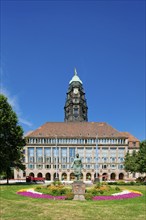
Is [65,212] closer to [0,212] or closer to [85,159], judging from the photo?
[0,212]

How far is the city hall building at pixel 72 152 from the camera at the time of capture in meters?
90.7

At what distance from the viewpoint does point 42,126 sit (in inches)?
3735

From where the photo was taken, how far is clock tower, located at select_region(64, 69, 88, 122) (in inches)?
5000

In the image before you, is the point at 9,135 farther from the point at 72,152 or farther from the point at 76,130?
the point at 76,130

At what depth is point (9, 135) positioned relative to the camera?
4925cm

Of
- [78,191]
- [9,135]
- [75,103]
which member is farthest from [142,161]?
[75,103]

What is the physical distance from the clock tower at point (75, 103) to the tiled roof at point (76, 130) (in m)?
28.5

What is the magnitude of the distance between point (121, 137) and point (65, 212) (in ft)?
251

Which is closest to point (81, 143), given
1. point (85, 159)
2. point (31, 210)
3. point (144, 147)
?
point (85, 159)

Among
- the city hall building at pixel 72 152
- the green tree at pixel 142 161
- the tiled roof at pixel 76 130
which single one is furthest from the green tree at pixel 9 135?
the tiled roof at pixel 76 130

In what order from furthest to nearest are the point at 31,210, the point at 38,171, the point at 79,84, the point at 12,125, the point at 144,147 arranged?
the point at 79,84 < the point at 38,171 < the point at 144,147 < the point at 12,125 < the point at 31,210

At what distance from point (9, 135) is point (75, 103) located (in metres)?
80.7

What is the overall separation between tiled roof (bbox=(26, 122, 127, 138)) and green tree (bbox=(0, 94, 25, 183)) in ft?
134

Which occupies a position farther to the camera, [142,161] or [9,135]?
[142,161]
